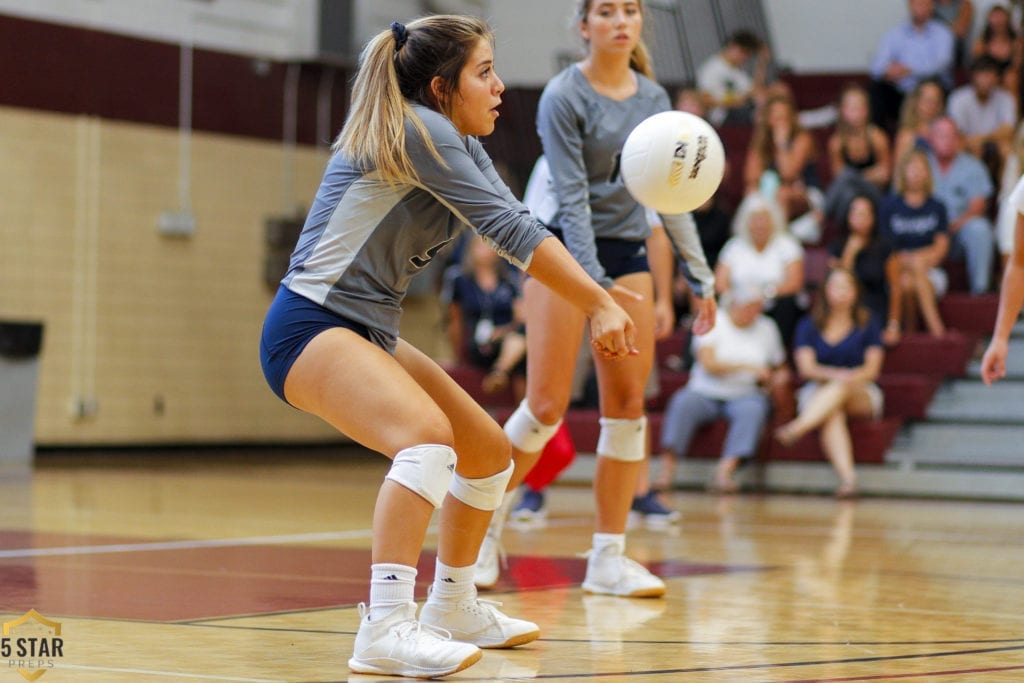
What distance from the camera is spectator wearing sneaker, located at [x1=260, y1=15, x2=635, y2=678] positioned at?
10.4ft

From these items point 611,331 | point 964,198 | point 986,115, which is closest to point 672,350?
point 964,198

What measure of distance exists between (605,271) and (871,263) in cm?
642

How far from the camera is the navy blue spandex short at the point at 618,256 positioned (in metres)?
4.71

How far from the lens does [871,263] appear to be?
10.7m

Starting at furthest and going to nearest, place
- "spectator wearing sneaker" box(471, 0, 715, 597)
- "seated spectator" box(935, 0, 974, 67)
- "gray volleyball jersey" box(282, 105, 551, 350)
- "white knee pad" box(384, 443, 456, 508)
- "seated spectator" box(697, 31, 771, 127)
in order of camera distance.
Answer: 1. "seated spectator" box(697, 31, 771, 127)
2. "seated spectator" box(935, 0, 974, 67)
3. "spectator wearing sneaker" box(471, 0, 715, 597)
4. "gray volleyball jersey" box(282, 105, 551, 350)
5. "white knee pad" box(384, 443, 456, 508)

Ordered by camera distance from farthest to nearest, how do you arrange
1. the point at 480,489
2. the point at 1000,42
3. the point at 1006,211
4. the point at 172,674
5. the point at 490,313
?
the point at 1000,42, the point at 490,313, the point at 1006,211, the point at 480,489, the point at 172,674

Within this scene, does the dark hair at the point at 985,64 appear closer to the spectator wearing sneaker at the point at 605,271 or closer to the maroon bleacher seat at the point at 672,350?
the maroon bleacher seat at the point at 672,350

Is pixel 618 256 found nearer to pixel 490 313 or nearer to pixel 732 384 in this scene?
pixel 732 384

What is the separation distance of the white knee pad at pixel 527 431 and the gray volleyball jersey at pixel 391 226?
1.33 metres

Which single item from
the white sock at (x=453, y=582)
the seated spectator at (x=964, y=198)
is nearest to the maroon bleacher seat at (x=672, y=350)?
the seated spectator at (x=964, y=198)

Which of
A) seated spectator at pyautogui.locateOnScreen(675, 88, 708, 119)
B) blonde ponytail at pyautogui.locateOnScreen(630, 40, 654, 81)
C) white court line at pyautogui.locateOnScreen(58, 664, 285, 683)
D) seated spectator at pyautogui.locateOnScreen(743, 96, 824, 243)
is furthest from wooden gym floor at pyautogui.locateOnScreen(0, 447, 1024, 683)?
seated spectator at pyautogui.locateOnScreen(675, 88, 708, 119)

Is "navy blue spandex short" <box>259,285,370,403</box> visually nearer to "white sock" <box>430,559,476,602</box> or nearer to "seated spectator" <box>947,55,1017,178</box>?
"white sock" <box>430,559,476,602</box>

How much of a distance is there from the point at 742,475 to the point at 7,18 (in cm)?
697

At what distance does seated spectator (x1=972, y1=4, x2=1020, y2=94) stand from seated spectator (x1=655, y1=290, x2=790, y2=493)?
371cm
